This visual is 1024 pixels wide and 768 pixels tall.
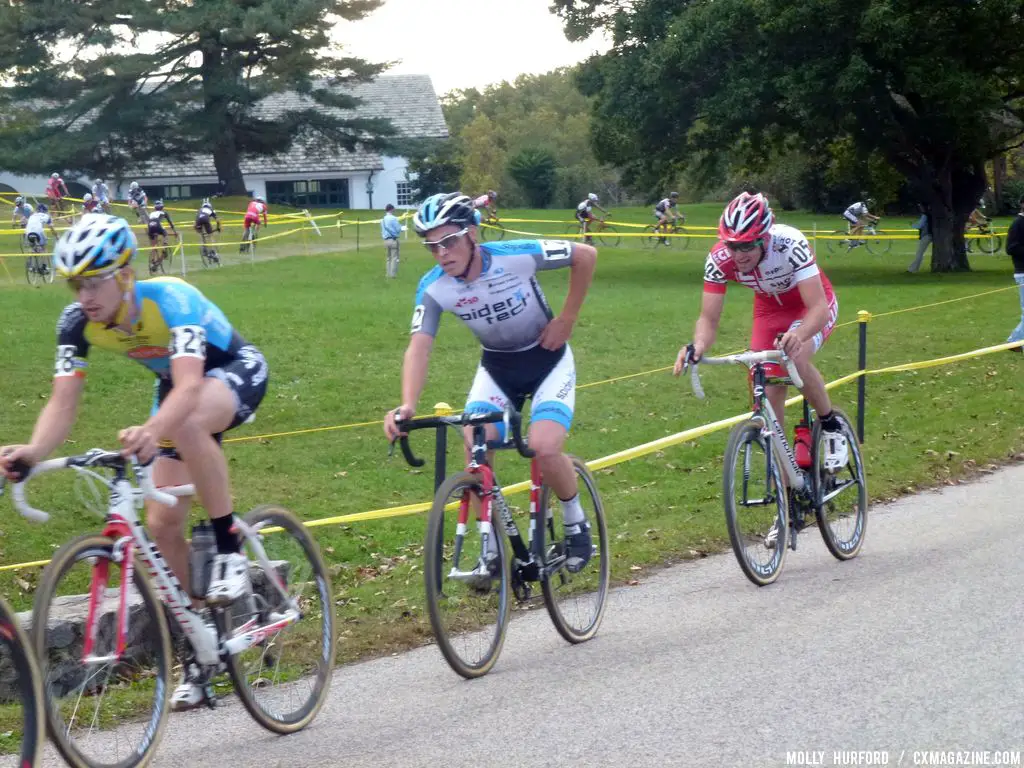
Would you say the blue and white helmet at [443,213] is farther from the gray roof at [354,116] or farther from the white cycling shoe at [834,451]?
the gray roof at [354,116]

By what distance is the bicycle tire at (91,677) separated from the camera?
15.0 feet

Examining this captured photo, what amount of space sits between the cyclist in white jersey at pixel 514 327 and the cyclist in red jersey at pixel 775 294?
97 centimetres

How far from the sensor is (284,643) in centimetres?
574

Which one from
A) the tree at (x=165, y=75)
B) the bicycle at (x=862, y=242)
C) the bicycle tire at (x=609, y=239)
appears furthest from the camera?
the tree at (x=165, y=75)

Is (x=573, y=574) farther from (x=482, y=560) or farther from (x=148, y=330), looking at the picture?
(x=148, y=330)

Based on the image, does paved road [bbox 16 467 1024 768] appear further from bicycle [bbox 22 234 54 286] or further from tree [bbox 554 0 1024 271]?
bicycle [bbox 22 234 54 286]

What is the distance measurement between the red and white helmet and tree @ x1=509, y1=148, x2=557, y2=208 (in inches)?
3042

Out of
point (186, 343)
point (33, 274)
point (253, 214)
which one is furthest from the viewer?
point (253, 214)

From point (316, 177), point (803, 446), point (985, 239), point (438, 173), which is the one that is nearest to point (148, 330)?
point (803, 446)

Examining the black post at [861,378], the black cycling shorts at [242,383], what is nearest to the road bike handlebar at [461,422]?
the black cycling shorts at [242,383]

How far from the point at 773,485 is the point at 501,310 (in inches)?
88.5

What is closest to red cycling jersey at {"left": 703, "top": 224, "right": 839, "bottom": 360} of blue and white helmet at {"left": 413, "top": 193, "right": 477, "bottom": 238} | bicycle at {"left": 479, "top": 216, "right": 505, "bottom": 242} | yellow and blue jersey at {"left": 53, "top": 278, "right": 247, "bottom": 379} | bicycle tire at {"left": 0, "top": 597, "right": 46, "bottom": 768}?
blue and white helmet at {"left": 413, "top": 193, "right": 477, "bottom": 238}

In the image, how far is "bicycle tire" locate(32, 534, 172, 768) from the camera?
4.59 meters

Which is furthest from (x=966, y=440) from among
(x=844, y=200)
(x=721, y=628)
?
(x=844, y=200)
